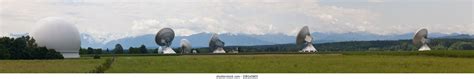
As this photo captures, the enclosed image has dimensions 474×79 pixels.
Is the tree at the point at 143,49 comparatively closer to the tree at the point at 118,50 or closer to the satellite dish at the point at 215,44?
the tree at the point at 118,50

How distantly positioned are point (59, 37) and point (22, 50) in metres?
3.69

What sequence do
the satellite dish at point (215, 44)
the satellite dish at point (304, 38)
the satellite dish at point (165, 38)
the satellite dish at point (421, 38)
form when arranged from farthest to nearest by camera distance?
the satellite dish at point (215, 44) → the satellite dish at point (165, 38) → the satellite dish at point (304, 38) → the satellite dish at point (421, 38)

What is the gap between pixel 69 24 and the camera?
3275cm

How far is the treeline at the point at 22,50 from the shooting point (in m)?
28.2

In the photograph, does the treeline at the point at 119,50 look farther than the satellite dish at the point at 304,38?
No

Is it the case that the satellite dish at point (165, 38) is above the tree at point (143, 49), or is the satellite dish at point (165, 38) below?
above

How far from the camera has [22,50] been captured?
28938 millimetres

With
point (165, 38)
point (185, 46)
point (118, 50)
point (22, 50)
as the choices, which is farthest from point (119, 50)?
point (185, 46)

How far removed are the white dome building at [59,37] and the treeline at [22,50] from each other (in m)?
1.95

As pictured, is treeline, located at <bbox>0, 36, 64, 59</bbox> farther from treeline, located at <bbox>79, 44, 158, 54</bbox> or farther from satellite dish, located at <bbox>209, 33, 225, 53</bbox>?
satellite dish, located at <bbox>209, 33, 225, 53</bbox>

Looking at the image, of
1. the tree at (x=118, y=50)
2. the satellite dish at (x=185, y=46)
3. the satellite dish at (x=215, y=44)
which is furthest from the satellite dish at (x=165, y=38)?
the tree at (x=118, y=50)

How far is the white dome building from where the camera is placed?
32.3m
